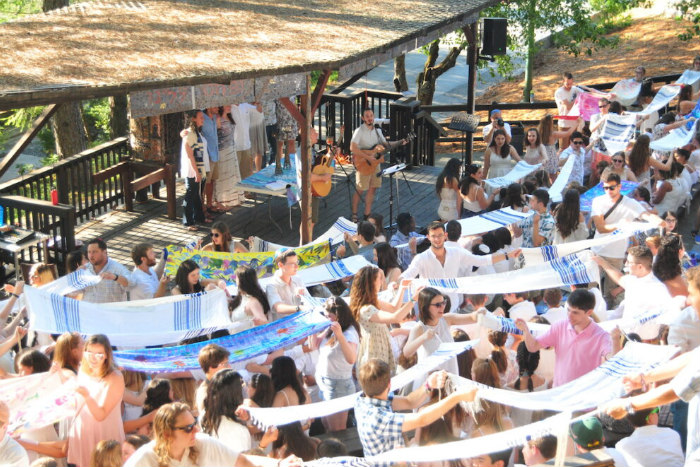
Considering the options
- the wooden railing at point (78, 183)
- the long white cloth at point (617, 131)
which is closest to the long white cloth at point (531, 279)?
the wooden railing at point (78, 183)

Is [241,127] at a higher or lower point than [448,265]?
higher

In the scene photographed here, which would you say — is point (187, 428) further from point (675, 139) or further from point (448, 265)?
point (675, 139)

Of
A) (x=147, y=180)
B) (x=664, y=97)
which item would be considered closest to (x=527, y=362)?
(x=147, y=180)

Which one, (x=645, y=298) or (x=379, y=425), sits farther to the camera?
(x=645, y=298)

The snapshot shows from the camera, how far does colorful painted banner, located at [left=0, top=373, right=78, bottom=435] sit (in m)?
6.25

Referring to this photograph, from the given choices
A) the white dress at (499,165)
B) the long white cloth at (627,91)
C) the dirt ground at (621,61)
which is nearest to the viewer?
the white dress at (499,165)

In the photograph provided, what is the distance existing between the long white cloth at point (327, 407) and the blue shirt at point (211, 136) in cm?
643

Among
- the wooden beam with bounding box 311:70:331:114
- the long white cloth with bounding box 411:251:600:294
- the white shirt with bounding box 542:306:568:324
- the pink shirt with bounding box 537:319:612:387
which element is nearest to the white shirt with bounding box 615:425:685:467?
the pink shirt with bounding box 537:319:612:387

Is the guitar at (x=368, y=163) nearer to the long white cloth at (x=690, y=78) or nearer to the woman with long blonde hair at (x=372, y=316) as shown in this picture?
the woman with long blonde hair at (x=372, y=316)

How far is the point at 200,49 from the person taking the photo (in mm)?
10508

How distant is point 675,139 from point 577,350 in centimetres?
728

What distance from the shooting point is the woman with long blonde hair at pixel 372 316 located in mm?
7500

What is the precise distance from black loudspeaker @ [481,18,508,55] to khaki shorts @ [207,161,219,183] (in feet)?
17.1

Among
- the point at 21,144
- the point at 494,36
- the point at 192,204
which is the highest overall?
the point at 494,36
